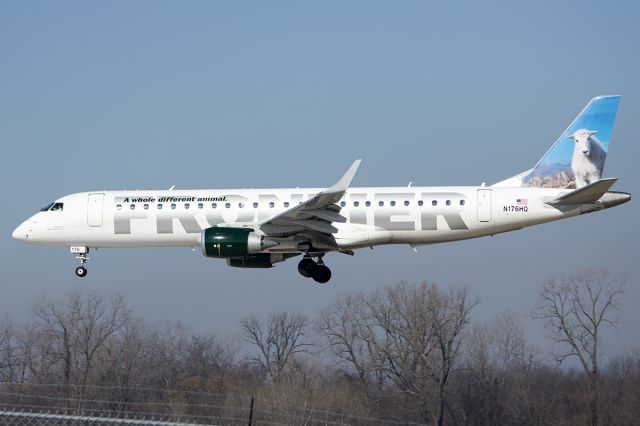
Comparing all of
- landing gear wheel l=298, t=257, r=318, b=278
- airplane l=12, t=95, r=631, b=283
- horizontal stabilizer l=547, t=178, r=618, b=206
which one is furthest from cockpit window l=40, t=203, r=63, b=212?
horizontal stabilizer l=547, t=178, r=618, b=206

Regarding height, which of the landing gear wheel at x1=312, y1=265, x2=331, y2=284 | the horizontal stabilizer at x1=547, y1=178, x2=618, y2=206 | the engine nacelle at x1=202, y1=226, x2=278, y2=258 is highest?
the horizontal stabilizer at x1=547, y1=178, x2=618, y2=206

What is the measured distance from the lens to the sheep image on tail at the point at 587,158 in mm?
43938

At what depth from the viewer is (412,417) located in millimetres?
57125

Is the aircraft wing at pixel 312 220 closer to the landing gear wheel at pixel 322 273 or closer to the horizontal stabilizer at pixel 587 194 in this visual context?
the landing gear wheel at pixel 322 273

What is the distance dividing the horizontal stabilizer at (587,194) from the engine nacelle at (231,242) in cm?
1172

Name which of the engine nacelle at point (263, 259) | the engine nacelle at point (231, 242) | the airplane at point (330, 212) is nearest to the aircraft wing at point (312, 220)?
the airplane at point (330, 212)

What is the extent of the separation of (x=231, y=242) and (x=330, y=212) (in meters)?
4.12

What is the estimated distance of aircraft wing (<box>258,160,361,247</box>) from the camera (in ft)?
134

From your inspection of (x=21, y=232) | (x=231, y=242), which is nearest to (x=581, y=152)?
(x=231, y=242)

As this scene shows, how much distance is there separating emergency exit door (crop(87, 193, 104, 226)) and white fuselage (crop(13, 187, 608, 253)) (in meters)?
0.04

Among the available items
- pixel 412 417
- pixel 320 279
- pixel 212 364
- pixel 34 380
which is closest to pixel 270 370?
pixel 212 364

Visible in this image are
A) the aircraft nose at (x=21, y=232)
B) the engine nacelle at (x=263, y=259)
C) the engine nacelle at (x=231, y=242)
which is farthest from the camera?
the aircraft nose at (x=21, y=232)

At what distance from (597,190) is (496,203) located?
13.7 feet

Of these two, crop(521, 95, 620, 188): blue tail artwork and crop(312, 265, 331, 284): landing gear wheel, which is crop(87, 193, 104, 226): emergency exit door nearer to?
crop(312, 265, 331, 284): landing gear wheel
